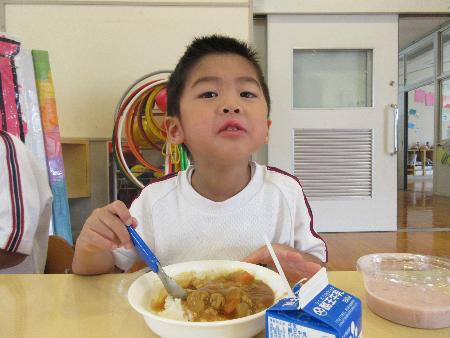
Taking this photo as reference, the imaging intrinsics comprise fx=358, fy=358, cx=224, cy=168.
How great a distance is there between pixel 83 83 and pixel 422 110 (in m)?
8.92

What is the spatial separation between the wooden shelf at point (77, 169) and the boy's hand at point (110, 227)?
242 centimetres

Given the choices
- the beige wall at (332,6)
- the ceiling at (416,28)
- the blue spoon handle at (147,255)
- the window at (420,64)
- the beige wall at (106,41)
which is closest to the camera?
the blue spoon handle at (147,255)

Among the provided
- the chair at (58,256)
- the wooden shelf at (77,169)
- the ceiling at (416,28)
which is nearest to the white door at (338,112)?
the wooden shelf at (77,169)

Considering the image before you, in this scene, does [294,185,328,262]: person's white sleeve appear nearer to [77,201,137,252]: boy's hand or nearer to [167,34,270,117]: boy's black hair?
[167,34,270,117]: boy's black hair

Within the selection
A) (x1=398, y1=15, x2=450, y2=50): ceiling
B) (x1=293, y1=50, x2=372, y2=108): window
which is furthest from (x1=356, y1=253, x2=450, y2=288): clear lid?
(x1=398, y1=15, x2=450, y2=50): ceiling

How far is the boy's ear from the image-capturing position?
1.03 metres

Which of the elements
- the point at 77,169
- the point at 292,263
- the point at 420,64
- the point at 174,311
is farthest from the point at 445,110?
the point at 174,311

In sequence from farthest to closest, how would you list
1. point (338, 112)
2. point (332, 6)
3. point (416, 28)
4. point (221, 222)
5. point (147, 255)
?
point (416, 28)
point (338, 112)
point (332, 6)
point (221, 222)
point (147, 255)

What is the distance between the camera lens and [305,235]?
1021mm

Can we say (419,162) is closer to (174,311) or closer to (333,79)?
(333,79)

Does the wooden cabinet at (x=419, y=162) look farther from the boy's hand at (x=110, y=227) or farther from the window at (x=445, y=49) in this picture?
the boy's hand at (x=110, y=227)

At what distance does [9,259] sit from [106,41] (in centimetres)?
257

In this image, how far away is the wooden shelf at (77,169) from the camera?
2.98 metres

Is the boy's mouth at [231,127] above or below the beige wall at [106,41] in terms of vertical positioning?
below
